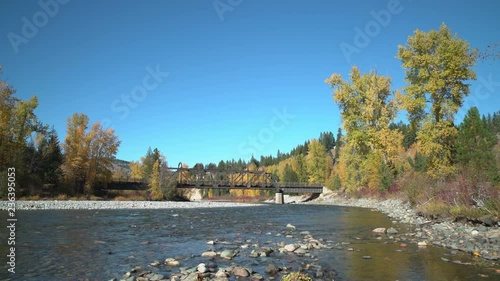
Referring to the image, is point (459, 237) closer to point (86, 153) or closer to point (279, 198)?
point (86, 153)

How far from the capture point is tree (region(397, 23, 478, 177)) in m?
23.8

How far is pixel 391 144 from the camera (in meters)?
36.3

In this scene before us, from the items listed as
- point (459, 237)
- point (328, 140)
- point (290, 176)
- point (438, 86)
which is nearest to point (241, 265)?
point (459, 237)

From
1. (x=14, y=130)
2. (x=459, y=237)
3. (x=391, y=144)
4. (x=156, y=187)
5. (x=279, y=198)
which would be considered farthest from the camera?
(x=279, y=198)

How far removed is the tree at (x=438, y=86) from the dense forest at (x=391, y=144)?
0.07 meters

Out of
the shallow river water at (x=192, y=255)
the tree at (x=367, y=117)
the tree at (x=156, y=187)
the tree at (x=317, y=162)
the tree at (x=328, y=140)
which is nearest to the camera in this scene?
the shallow river water at (x=192, y=255)

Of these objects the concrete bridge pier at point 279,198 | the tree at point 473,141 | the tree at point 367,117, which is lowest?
the concrete bridge pier at point 279,198

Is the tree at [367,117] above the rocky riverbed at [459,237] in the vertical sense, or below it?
above

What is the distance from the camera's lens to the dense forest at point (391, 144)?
19.0 m

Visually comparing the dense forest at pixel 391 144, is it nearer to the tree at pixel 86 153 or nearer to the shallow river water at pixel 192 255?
the tree at pixel 86 153

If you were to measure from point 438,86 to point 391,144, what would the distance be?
1313 centimetres

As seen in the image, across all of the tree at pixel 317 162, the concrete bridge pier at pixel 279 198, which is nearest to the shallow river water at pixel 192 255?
→ the concrete bridge pier at pixel 279 198

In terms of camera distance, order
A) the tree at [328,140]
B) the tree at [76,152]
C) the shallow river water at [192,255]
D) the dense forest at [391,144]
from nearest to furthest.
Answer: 1. the shallow river water at [192,255]
2. the dense forest at [391,144]
3. the tree at [76,152]
4. the tree at [328,140]

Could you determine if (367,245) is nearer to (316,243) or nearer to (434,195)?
(316,243)
